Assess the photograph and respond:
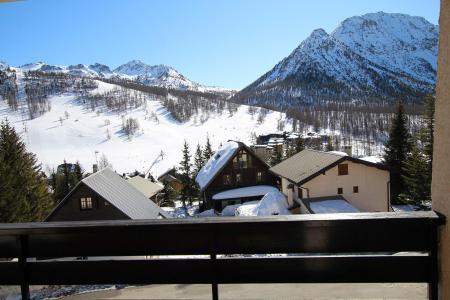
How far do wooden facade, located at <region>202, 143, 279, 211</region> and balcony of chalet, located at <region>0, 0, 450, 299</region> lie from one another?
97.8 feet

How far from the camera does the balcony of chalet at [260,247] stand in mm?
1995

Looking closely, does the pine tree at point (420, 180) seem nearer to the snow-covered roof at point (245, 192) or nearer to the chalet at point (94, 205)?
the snow-covered roof at point (245, 192)

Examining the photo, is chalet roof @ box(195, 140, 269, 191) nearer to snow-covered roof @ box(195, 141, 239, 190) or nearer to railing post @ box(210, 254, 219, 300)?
snow-covered roof @ box(195, 141, 239, 190)

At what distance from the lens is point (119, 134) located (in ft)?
518

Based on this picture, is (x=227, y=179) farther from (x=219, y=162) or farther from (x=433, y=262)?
(x=433, y=262)

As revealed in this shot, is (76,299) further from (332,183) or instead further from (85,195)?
(332,183)

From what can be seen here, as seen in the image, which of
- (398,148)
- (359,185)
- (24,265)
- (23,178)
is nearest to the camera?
(24,265)

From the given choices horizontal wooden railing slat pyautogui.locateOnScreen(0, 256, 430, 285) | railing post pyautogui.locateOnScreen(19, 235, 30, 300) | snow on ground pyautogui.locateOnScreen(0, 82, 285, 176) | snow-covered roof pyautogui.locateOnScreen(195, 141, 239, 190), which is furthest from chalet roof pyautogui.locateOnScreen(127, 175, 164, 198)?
snow on ground pyautogui.locateOnScreen(0, 82, 285, 176)

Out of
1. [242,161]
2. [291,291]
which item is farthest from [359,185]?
[291,291]

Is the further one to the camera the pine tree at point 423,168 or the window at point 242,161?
the window at point 242,161

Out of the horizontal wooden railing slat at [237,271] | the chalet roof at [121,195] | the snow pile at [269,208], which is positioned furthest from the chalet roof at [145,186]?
the horizontal wooden railing slat at [237,271]

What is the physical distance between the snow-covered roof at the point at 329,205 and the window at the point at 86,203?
39.3ft

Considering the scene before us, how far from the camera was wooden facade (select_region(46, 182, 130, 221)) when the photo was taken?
18.9 metres

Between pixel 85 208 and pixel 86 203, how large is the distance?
282 millimetres
